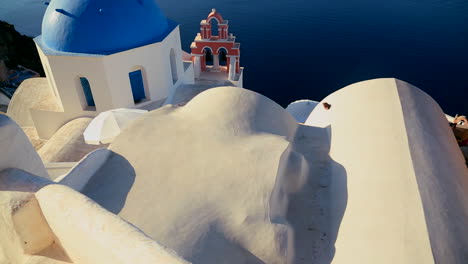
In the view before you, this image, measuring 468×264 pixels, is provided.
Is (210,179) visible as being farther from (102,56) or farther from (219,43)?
(219,43)

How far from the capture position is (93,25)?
868 cm

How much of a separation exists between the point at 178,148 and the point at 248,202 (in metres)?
1.31

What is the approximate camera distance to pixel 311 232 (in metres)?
3.89

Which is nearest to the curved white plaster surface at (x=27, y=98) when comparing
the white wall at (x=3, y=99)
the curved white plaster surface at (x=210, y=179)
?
the curved white plaster surface at (x=210, y=179)

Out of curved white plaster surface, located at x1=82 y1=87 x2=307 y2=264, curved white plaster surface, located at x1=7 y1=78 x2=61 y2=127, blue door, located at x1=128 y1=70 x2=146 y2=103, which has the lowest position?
curved white plaster surface, located at x1=7 y1=78 x2=61 y2=127

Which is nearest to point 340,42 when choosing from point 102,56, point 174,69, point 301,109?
point 301,109

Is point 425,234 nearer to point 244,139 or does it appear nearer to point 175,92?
point 244,139

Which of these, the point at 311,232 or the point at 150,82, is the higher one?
the point at 311,232

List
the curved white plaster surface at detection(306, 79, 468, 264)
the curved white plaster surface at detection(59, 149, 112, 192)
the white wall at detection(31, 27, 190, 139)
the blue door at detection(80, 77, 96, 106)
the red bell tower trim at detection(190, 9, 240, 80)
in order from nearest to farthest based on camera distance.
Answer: the curved white plaster surface at detection(306, 79, 468, 264)
the curved white plaster surface at detection(59, 149, 112, 192)
the white wall at detection(31, 27, 190, 139)
the blue door at detection(80, 77, 96, 106)
the red bell tower trim at detection(190, 9, 240, 80)

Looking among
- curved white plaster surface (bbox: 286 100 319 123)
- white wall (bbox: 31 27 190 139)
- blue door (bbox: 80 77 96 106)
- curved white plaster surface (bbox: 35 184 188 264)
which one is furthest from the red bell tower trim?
curved white plaster surface (bbox: 35 184 188 264)

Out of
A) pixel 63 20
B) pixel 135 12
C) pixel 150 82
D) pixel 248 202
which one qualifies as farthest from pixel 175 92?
pixel 248 202

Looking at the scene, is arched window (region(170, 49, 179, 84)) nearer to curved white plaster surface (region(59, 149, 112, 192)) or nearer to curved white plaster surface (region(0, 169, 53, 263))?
curved white plaster surface (region(59, 149, 112, 192))

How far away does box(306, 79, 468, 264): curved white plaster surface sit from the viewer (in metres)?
3.17

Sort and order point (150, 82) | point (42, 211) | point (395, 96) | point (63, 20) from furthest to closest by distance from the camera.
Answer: point (150, 82) < point (63, 20) < point (395, 96) < point (42, 211)
